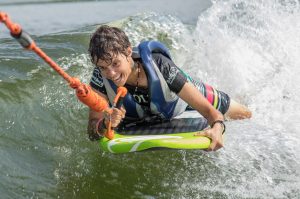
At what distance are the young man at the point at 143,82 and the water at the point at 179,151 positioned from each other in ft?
1.45

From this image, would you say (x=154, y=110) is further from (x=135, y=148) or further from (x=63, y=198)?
(x=63, y=198)

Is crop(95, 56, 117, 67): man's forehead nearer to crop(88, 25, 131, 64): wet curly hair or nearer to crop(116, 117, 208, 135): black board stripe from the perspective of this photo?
crop(88, 25, 131, 64): wet curly hair

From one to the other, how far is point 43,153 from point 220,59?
304 centimetres

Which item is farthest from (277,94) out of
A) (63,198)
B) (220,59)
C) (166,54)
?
(63,198)

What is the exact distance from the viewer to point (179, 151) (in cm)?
466

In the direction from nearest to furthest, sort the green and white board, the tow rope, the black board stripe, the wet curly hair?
1. the tow rope
2. the wet curly hair
3. the green and white board
4. the black board stripe

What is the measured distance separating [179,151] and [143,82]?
0.93 meters

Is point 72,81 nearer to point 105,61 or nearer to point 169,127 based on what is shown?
point 105,61

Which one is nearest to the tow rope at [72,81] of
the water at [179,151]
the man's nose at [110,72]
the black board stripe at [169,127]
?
the man's nose at [110,72]

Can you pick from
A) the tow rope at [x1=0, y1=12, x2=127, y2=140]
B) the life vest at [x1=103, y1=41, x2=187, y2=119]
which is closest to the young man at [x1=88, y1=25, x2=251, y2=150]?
the life vest at [x1=103, y1=41, x2=187, y2=119]

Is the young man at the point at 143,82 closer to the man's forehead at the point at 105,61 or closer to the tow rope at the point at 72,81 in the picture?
the man's forehead at the point at 105,61

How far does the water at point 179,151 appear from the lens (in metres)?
4.08

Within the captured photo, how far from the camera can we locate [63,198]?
385 cm

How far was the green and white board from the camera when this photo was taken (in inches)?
147
